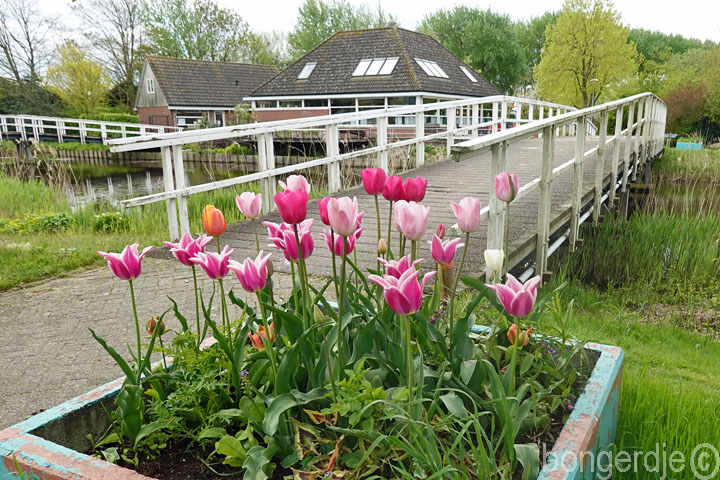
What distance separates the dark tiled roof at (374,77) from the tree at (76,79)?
15071 millimetres

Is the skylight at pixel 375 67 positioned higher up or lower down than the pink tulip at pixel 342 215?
higher up

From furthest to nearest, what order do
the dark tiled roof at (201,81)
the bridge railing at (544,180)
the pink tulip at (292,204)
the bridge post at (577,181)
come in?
the dark tiled roof at (201,81)
the bridge post at (577,181)
the bridge railing at (544,180)
the pink tulip at (292,204)

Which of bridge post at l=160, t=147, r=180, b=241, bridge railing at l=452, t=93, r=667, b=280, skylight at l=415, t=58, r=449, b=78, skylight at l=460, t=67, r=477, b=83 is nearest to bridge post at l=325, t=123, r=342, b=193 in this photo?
bridge post at l=160, t=147, r=180, b=241

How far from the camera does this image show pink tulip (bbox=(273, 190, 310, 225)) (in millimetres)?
1362

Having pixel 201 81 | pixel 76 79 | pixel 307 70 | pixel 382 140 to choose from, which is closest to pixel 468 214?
pixel 382 140

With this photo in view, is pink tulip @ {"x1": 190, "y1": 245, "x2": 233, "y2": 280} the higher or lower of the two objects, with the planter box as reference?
higher

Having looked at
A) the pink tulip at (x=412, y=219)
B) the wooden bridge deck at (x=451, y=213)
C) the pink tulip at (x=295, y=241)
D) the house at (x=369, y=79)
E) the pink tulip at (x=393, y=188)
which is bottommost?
the wooden bridge deck at (x=451, y=213)

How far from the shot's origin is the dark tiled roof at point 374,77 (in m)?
26.1

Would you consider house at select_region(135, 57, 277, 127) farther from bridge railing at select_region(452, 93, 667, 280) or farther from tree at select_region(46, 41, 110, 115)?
bridge railing at select_region(452, 93, 667, 280)

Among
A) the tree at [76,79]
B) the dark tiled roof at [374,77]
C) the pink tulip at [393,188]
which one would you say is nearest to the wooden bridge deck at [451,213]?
the pink tulip at [393,188]

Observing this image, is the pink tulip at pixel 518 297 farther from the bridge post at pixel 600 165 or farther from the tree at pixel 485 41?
the tree at pixel 485 41

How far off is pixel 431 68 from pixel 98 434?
90.9ft

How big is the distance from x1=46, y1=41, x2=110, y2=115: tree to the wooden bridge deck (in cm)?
3489

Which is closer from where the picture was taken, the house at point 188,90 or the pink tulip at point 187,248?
the pink tulip at point 187,248
